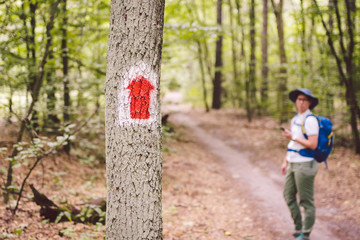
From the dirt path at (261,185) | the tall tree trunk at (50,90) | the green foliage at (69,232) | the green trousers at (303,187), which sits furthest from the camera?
the tall tree trunk at (50,90)

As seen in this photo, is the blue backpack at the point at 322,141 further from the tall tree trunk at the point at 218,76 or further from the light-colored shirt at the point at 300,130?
the tall tree trunk at the point at 218,76

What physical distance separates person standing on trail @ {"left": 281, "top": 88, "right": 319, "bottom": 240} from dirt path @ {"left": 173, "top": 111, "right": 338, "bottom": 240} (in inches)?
25.5

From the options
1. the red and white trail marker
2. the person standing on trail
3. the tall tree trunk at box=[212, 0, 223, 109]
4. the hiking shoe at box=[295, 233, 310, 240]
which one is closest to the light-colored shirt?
the person standing on trail

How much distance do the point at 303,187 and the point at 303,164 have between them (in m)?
0.36

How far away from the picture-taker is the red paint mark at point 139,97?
2232mm

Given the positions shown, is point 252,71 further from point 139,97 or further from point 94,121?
point 139,97

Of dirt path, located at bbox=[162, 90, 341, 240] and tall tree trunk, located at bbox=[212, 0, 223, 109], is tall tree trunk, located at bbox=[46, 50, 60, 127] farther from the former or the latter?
tall tree trunk, located at bbox=[212, 0, 223, 109]

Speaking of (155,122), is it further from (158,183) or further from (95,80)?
(95,80)

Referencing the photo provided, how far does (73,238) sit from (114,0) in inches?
119

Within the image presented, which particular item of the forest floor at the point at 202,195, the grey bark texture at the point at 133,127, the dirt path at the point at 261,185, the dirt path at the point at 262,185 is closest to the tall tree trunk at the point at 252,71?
the dirt path at the point at 261,185

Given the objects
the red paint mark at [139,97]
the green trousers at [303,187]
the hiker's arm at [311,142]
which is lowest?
the green trousers at [303,187]

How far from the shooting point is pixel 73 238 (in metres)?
3.36

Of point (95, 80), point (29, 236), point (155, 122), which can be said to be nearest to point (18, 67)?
point (95, 80)

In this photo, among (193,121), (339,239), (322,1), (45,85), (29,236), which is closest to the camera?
(29,236)
